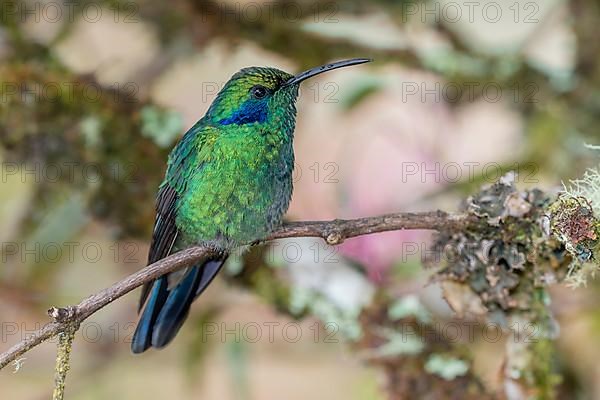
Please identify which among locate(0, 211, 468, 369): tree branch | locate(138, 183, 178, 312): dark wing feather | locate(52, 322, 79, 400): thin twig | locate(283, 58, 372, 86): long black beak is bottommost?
locate(52, 322, 79, 400): thin twig

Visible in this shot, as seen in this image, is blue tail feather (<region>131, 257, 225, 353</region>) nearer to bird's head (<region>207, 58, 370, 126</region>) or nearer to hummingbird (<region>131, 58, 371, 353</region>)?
hummingbird (<region>131, 58, 371, 353</region>)

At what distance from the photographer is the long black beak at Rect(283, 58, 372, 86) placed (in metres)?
1.63

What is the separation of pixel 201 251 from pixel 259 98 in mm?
414

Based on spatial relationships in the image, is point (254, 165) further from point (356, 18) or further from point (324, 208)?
point (356, 18)

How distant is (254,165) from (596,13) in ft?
4.96

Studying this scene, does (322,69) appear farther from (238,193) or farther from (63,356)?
(63,356)

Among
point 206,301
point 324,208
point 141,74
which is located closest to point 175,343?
point 206,301

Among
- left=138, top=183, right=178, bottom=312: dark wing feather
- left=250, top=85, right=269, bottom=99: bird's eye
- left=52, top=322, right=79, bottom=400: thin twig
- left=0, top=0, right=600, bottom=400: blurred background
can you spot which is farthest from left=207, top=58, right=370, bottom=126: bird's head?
left=52, top=322, right=79, bottom=400: thin twig

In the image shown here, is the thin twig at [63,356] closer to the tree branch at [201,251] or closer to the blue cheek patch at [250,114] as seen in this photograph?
the tree branch at [201,251]

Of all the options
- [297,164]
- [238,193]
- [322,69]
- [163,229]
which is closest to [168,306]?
[163,229]

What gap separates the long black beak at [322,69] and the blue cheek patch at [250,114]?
7 cm

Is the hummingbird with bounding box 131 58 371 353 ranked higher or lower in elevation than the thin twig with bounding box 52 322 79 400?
higher

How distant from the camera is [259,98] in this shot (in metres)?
1.78

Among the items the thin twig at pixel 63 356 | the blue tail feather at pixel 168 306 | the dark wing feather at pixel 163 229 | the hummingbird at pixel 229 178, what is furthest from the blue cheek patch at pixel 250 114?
the thin twig at pixel 63 356
